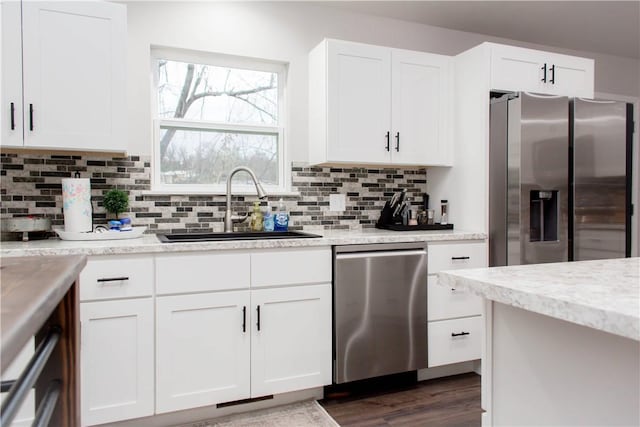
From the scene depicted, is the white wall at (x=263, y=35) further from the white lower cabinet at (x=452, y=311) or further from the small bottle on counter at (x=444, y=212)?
the white lower cabinet at (x=452, y=311)

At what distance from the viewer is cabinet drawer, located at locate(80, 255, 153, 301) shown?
1.95 meters

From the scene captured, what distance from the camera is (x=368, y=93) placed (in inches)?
113

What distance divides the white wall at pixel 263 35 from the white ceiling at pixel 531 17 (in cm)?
10

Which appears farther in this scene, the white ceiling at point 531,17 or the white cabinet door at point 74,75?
the white ceiling at point 531,17

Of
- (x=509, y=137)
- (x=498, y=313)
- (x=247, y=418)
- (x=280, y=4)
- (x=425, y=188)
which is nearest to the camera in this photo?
(x=498, y=313)

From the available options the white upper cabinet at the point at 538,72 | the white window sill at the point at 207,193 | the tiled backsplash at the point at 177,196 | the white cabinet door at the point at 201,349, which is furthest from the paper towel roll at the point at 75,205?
the white upper cabinet at the point at 538,72

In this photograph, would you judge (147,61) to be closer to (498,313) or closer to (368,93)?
(368,93)

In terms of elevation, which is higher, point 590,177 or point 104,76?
point 104,76

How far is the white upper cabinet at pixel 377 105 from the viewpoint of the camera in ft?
9.20

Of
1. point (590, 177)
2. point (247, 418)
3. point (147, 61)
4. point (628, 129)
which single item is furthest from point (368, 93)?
point (247, 418)

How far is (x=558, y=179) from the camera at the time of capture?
9.32 feet

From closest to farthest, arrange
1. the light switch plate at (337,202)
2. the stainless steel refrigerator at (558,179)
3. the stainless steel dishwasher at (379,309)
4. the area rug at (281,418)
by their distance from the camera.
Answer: the area rug at (281,418)
the stainless steel dishwasher at (379,309)
the stainless steel refrigerator at (558,179)
the light switch plate at (337,202)

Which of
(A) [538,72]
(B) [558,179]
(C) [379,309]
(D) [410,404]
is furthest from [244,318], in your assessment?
(A) [538,72]

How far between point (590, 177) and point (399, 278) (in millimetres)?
1505
